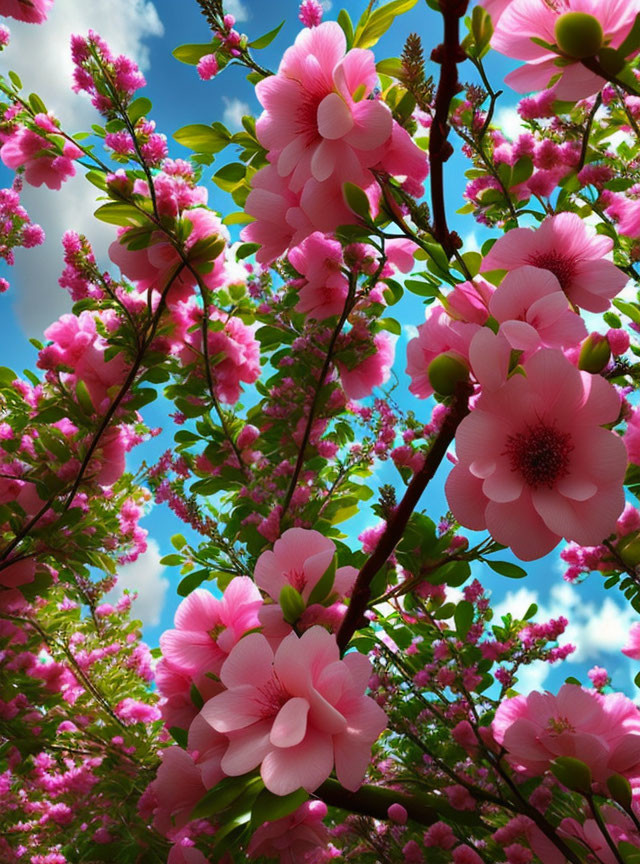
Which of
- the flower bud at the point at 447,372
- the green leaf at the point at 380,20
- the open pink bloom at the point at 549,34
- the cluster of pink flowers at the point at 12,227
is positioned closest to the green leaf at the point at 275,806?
the flower bud at the point at 447,372

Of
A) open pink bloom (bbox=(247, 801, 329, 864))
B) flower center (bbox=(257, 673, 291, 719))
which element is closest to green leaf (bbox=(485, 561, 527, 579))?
open pink bloom (bbox=(247, 801, 329, 864))

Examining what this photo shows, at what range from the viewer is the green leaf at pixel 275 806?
58cm

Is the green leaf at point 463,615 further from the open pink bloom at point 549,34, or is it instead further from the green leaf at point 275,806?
the open pink bloom at point 549,34

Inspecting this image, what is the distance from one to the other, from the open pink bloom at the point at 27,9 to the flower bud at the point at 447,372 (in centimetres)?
122

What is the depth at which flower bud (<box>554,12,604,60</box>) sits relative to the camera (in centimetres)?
54

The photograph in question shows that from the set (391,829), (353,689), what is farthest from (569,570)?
(353,689)

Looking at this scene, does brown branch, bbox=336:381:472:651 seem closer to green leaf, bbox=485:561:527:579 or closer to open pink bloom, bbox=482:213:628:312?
open pink bloom, bbox=482:213:628:312

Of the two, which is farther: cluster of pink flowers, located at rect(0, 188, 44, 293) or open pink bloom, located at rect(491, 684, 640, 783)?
cluster of pink flowers, located at rect(0, 188, 44, 293)

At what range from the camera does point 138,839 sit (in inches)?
55.7

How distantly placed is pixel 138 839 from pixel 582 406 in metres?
1.45

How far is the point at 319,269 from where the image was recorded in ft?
3.57

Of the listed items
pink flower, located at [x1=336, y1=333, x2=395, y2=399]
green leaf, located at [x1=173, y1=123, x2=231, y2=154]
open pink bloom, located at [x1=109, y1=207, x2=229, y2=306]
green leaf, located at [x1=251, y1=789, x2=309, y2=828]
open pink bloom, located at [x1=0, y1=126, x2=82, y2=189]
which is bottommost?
green leaf, located at [x1=251, y1=789, x2=309, y2=828]

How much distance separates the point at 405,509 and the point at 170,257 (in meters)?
0.93

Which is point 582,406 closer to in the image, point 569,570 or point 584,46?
point 584,46
